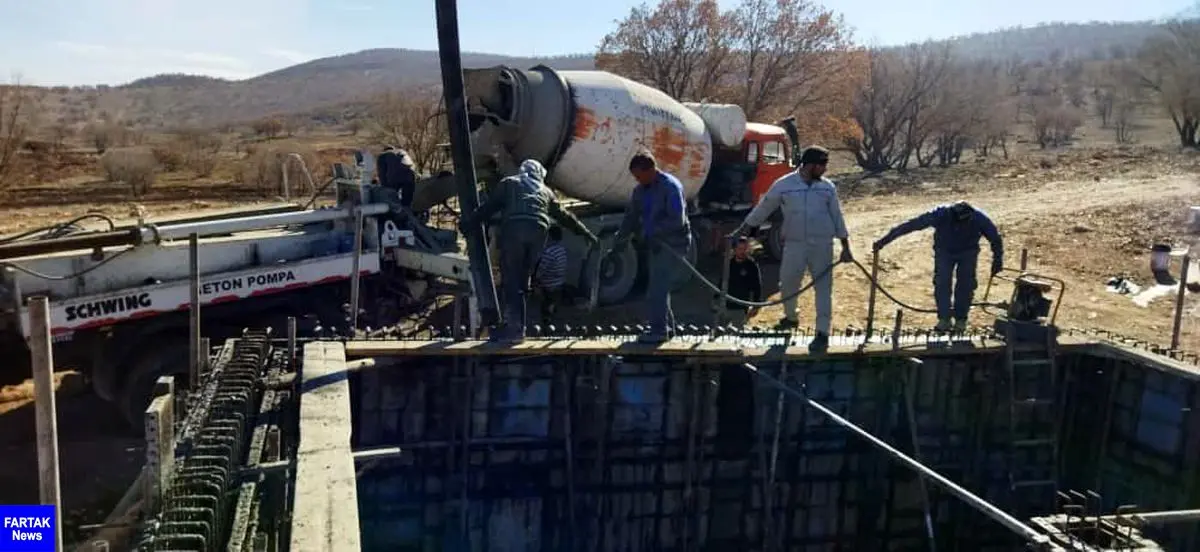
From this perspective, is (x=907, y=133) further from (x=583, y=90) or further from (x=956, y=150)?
(x=583, y=90)

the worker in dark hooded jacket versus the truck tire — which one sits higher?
the worker in dark hooded jacket

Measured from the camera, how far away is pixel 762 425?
6.94 m

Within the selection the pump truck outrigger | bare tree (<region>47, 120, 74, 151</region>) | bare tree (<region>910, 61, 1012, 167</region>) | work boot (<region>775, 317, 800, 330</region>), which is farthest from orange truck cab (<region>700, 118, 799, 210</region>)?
bare tree (<region>47, 120, 74, 151</region>)

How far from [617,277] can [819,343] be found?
198 inches

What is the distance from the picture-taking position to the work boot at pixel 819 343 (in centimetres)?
671

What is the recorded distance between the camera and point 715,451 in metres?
6.89

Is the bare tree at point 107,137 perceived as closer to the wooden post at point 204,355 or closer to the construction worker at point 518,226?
the wooden post at point 204,355

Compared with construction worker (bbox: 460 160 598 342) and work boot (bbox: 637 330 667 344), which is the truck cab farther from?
construction worker (bbox: 460 160 598 342)

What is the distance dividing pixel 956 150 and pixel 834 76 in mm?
8790

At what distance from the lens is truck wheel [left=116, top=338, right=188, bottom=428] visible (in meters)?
8.10

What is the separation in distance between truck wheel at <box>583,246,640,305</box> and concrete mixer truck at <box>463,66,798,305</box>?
12mm

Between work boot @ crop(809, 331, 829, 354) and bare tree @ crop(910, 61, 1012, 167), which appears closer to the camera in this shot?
work boot @ crop(809, 331, 829, 354)

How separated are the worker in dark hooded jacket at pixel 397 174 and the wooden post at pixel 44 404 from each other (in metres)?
7.65

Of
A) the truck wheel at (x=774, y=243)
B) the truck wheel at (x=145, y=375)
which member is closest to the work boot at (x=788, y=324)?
the truck wheel at (x=145, y=375)
